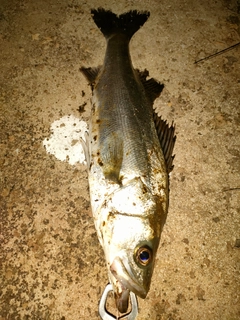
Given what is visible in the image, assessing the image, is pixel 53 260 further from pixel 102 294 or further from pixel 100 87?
pixel 100 87

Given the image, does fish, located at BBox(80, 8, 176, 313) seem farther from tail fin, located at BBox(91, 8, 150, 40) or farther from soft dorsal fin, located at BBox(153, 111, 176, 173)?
tail fin, located at BBox(91, 8, 150, 40)

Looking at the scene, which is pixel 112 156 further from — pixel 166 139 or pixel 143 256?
pixel 143 256

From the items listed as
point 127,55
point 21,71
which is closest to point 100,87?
point 127,55

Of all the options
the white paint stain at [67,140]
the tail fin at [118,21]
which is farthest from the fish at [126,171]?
the tail fin at [118,21]

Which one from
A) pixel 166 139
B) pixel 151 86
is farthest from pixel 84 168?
pixel 151 86

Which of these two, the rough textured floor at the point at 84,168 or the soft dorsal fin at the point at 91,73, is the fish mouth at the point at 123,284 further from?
the soft dorsal fin at the point at 91,73

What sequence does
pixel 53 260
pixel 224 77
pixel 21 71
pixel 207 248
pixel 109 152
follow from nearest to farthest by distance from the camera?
pixel 109 152 → pixel 53 260 → pixel 207 248 → pixel 21 71 → pixel 224 77
